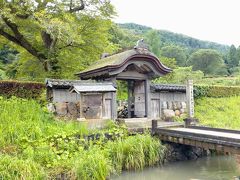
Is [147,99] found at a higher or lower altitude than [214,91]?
lower

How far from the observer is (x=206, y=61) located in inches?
2234

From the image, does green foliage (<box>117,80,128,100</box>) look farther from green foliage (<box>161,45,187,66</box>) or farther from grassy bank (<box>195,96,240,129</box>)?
green foliage (<box>161,45,187,66</box>)

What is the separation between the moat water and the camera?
941 cm

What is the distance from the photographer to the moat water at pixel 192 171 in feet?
30.9

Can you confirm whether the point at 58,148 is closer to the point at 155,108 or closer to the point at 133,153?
the point at 133,153

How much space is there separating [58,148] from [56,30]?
842 cm

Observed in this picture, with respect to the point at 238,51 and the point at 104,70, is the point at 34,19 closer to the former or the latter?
the point at 104,70

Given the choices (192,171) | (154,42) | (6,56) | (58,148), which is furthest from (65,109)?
(154,42)

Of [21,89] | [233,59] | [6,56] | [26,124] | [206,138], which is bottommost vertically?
[206,138]

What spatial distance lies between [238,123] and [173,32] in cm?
8809

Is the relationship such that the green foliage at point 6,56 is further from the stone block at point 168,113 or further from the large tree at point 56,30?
the stone block at point 168,113

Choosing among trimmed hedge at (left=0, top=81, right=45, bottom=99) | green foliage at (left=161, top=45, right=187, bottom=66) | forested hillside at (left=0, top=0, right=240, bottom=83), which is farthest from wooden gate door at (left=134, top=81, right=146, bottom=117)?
green foliage at (left=161, top=45, right=187, bottom=66)

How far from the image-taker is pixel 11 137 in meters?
9.02

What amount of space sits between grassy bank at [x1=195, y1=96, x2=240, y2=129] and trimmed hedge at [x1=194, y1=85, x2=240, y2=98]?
15.0 inches
